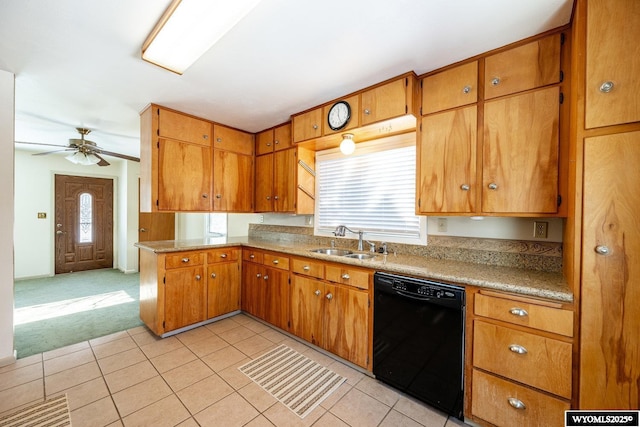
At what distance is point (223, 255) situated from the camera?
10.5 ft

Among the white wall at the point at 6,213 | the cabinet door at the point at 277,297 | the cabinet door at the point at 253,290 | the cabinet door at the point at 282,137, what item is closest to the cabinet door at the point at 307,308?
the cabinet door at the point at 277,297

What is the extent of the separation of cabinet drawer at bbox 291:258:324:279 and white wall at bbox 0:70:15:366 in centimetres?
245

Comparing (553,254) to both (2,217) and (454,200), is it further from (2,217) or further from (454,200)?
(2,217)

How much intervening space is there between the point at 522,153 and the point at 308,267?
191cm

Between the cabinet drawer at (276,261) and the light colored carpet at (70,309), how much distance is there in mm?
1780

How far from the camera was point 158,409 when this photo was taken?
174cm

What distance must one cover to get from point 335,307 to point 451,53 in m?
2.21

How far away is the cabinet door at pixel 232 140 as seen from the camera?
3.41m

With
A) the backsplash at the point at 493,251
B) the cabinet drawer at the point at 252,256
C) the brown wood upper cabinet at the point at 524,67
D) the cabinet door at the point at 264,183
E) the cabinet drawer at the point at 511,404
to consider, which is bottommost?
the cabinet drawer at the point at 511,404

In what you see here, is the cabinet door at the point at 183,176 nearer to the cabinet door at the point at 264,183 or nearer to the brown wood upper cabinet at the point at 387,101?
the cabinet door at the point at 264,183

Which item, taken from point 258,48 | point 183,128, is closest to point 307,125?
point 258,48

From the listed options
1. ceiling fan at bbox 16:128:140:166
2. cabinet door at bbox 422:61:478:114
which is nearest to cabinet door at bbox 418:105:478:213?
cabinet door at bbox 422:61:478:114

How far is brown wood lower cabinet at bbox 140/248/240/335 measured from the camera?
272 centimetres

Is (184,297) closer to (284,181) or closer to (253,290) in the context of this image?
(253,290)
